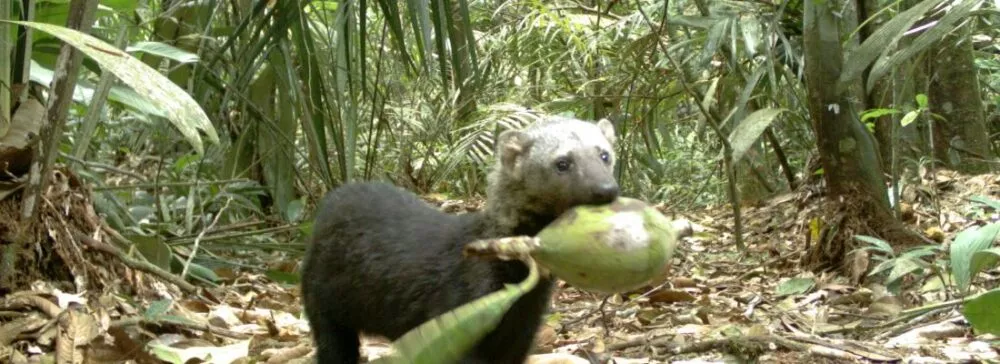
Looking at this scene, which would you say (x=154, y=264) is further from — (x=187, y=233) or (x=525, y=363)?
(x=525, y=363)

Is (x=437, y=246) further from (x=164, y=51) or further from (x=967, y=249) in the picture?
(x=967, y=249)

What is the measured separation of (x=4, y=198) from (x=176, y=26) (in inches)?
97.1

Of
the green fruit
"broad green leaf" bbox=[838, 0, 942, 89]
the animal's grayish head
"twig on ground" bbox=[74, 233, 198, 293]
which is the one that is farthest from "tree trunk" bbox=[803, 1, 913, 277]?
"twig on ground" bbox=[74, 233, 198, 293]

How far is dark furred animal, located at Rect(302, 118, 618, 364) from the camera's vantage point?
297cm

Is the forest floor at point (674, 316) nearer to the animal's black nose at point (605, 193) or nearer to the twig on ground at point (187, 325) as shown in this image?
the twig on ground at point (187, 325)

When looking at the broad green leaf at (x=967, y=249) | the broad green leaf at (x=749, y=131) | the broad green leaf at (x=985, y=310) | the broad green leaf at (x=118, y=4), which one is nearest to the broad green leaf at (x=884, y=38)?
the broad green leaf at (x=749, y=131)

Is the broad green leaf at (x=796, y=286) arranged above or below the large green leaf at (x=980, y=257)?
below

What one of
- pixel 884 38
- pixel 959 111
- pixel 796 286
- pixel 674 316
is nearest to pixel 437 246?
pixel 674 316

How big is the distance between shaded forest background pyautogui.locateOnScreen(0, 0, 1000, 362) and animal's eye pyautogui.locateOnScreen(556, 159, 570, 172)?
2.30ft

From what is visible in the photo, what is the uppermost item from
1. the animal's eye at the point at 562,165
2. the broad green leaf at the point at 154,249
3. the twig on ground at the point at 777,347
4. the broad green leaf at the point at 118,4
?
the broad green leaf at the point at 118,4

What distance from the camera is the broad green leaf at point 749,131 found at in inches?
175

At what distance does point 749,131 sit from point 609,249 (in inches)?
103

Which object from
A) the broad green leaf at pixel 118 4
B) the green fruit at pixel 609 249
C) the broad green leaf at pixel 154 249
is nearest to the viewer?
the green fruit at pixel 609 249

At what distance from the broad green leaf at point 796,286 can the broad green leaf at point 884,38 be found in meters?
0.84
